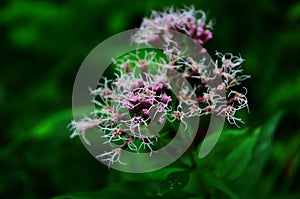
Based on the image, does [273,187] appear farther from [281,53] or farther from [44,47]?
[44,47]

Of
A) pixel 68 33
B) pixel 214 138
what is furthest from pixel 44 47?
pixel 214 138

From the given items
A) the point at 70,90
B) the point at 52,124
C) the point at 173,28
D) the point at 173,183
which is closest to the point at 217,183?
the point at 173,183

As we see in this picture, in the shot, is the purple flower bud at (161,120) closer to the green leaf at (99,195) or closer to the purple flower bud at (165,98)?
the purple flower bud at (165,98)

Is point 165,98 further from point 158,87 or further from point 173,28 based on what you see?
point 173,28

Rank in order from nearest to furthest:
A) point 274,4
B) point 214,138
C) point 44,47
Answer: point 214,138 < point 274,4 < point 44,47

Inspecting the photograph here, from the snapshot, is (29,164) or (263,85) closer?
(29,164)

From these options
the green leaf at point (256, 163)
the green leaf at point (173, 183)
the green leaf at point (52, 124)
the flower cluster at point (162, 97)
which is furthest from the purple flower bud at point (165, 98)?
the green leaf at point (52, 124)
